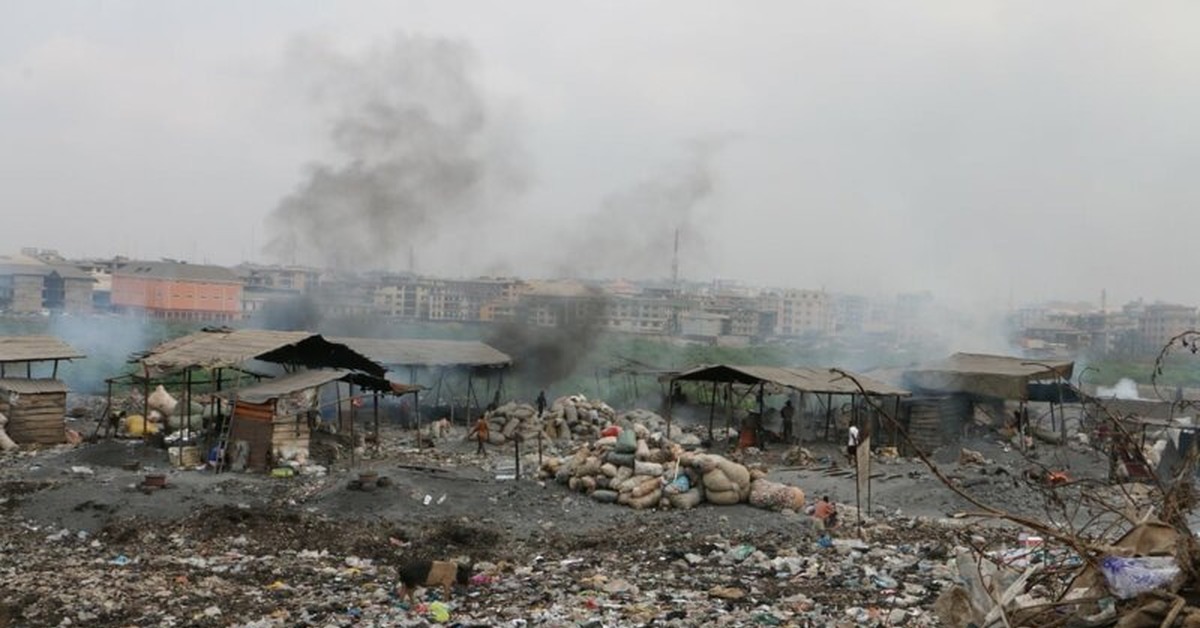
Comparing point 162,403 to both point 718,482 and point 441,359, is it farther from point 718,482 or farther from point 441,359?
point 718,482

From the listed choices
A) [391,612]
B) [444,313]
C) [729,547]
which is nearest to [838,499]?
[729,547]

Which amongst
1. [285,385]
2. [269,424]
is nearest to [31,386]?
[285,385]

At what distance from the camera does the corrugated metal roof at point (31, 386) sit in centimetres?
1888

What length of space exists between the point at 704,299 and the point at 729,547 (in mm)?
76366

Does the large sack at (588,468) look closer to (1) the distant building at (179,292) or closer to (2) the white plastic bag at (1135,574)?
(2) the white plastic bag at (1135,574)

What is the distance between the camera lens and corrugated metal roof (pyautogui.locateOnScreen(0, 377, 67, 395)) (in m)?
18.9

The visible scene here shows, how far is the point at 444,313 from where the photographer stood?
83.5m

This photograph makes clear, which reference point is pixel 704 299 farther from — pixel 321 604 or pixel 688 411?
pixel 321 604

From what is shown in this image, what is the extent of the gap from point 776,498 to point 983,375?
466 inches

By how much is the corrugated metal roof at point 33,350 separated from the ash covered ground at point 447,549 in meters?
4.00

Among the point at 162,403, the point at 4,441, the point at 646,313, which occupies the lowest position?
the point at 4,441

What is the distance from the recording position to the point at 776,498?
13.7 metres

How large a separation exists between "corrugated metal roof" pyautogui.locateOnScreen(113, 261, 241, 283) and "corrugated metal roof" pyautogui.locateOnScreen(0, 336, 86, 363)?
152ft

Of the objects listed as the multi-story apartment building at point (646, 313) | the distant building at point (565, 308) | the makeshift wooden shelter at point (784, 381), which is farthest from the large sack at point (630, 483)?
the multi-story apartment building at point (646, 313)
